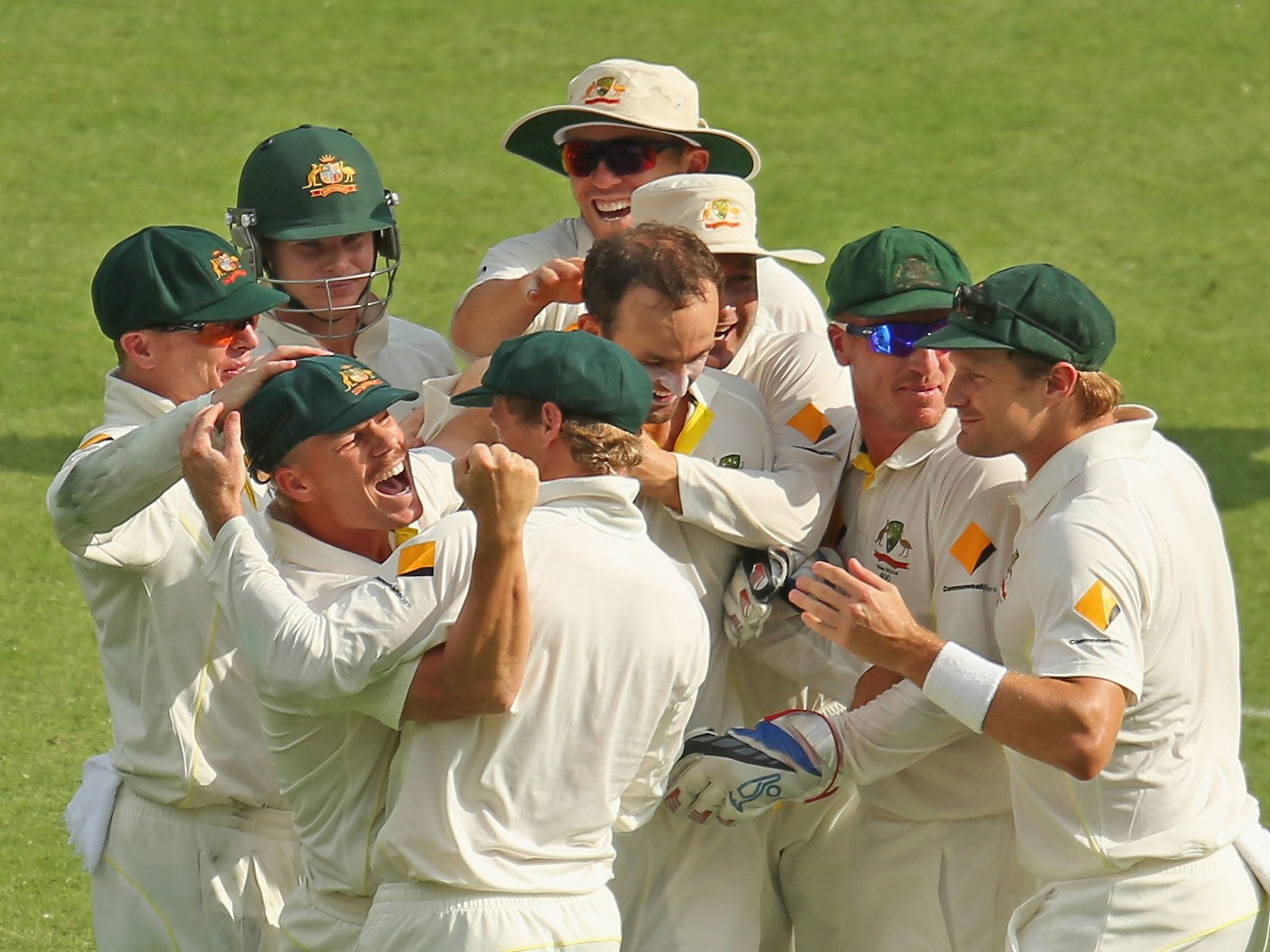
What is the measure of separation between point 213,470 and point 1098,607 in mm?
1628

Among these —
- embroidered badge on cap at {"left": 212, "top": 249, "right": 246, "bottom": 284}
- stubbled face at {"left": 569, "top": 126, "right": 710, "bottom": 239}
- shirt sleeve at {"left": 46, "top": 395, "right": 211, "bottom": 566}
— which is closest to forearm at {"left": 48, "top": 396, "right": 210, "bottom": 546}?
shirt sleeve at {"left": 46, "top": 395, "right": 211, "bottom": 566}

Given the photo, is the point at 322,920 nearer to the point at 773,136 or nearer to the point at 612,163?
the point at 612,163

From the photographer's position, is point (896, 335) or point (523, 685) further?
point (896, 335)

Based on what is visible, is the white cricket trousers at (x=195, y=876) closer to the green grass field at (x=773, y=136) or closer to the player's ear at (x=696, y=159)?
the player's ear at (x=696, y=159)

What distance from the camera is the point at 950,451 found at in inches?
163

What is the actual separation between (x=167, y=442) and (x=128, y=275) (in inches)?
22.4

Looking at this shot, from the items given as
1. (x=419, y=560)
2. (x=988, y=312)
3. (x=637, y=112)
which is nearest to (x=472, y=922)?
(x=419, y=560)

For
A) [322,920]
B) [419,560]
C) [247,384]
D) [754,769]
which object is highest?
[247,384]

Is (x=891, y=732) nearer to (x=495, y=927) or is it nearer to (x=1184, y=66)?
(x=495, y=927)

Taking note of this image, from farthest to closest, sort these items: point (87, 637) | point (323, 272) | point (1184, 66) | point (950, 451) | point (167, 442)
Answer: point (1184, 66)
point (87, 637)
point (323, 272)
point (950, 451)
point (167, 442)

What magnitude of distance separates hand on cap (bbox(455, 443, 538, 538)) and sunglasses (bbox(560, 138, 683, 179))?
188cm

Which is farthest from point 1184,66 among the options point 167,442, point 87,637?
point 167,442

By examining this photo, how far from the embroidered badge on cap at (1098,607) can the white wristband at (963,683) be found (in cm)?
19

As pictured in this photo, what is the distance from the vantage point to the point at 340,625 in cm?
331
